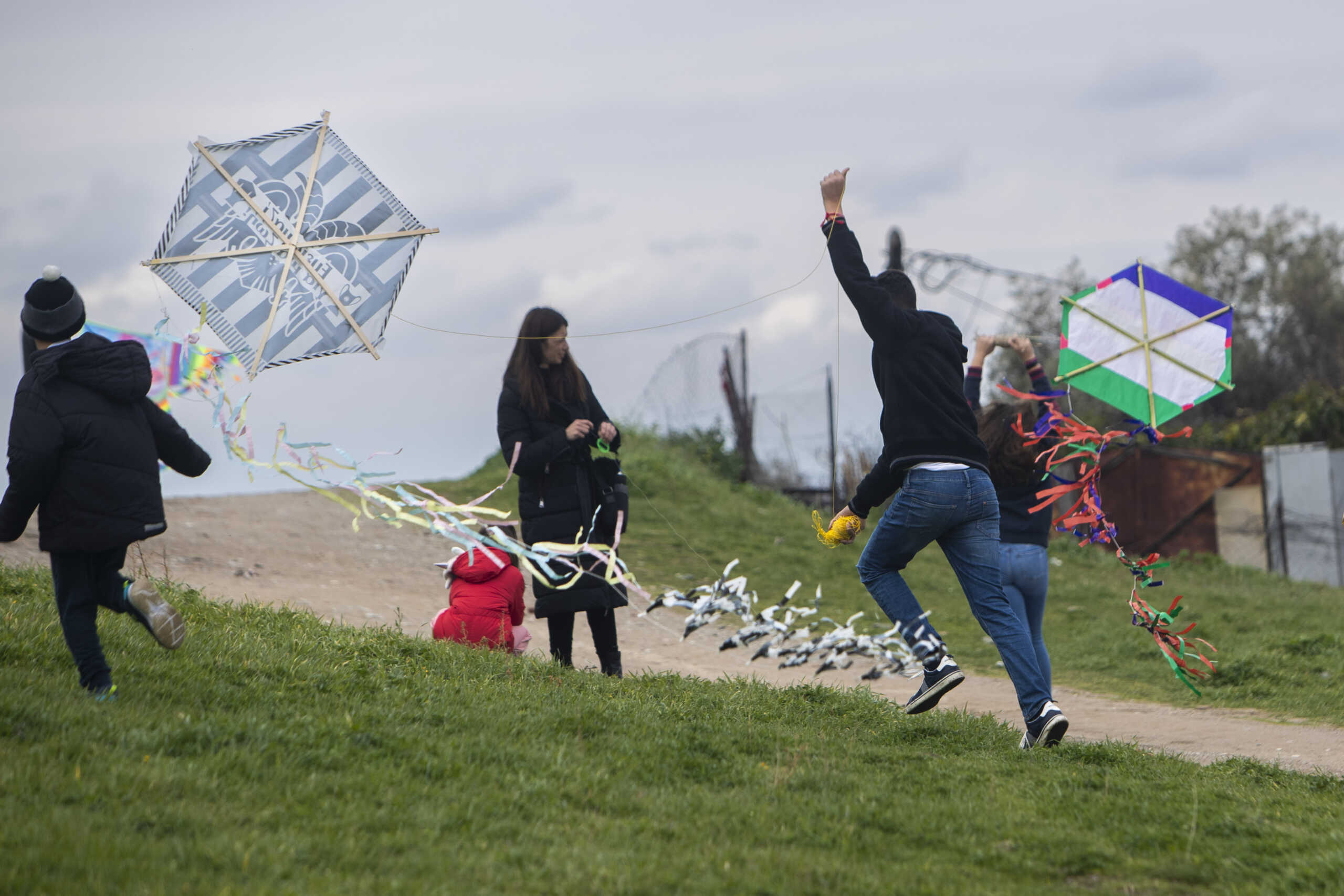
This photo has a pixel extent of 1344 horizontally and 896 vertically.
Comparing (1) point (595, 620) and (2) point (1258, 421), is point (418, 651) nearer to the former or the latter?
(1) point (595, 620)

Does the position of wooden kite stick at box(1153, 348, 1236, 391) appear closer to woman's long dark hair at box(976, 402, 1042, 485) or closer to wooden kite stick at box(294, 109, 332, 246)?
woman's long dark hair at box(976, 402, 1042, 485)

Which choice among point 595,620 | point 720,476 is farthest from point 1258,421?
point 595,620

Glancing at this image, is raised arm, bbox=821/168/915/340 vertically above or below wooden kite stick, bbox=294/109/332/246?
below

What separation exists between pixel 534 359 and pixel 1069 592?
888 cm

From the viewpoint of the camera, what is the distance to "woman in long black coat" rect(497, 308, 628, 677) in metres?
5.66

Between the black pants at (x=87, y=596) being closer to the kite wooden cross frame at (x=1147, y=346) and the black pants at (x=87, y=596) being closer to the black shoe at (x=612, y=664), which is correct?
the black shoe at (x=612, y=664)

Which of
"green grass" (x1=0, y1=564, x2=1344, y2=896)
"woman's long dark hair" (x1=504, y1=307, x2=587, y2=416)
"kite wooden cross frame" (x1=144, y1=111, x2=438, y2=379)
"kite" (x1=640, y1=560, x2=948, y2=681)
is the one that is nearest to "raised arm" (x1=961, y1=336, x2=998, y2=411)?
"kite" (x1=640, y1=560, x2=948, y2=681)

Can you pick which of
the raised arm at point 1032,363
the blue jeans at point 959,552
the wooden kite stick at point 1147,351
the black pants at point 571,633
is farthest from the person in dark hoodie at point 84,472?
the wooden kite stick at point 1147,351

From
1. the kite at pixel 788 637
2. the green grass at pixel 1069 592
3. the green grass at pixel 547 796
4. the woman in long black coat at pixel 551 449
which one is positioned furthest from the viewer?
the green grass at pixel 1069 592

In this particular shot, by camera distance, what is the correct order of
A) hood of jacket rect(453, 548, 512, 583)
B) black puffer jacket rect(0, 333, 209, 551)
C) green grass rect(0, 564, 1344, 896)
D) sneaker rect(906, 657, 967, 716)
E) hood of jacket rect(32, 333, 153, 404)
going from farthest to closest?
hood of jacket rect(453, 548, 512, 583), sneaker rect(906, 657, 967, 716), hood of jacket rect(32, 333, 153, 404), black puffer jacket rect(0, 333, 209, 551), green grass rect(0, 564, 1344, 896)

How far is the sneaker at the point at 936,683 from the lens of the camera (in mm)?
4531

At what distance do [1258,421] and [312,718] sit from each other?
20.7 m

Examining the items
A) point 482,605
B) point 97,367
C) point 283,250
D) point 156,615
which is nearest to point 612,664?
point 482,605

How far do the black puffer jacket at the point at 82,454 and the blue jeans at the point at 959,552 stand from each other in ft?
9.17
